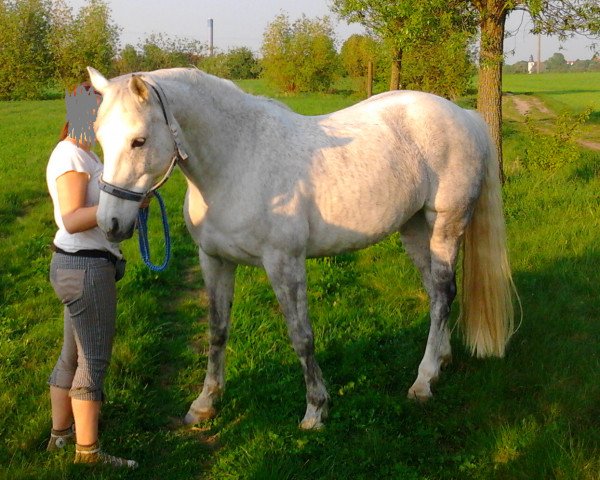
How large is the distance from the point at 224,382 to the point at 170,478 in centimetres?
84

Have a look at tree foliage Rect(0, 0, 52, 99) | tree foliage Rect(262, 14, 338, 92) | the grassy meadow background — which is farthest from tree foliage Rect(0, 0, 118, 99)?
the grassy meadow background

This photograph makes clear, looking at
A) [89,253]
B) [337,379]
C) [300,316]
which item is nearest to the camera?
[89,253]

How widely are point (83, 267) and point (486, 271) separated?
278 cm

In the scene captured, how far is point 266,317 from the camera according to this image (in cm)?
464

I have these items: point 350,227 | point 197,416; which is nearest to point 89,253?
point 197,416

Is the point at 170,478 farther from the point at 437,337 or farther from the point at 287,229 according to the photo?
the point at 437,337

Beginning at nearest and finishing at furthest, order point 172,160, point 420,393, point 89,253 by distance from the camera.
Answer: point 172,160 → point 89,253 → point 420,393

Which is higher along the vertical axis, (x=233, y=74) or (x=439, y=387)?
(x=233, y=74)

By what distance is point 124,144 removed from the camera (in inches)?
92.1

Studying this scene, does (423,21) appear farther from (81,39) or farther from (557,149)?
(81,39)

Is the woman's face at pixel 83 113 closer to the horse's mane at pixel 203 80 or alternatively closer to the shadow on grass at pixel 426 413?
the horse's mane at pixel 203 80

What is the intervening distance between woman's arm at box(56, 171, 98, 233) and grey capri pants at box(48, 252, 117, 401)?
0.22 meters

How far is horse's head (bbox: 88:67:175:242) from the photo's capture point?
2.33 m

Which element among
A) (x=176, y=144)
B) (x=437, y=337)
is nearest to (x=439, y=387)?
(x=437, y=337)
